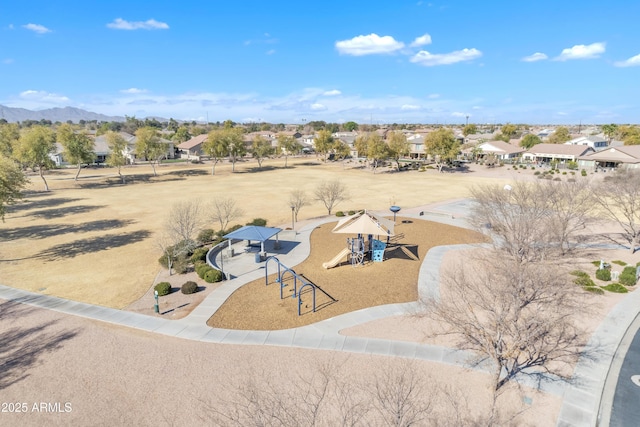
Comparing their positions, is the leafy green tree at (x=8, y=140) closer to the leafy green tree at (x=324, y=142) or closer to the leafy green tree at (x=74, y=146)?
the leafy green tree at (x=74, y=146)

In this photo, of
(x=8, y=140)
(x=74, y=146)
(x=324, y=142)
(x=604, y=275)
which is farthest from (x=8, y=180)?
(x=324, y=142)

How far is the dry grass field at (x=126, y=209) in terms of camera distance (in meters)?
27.1

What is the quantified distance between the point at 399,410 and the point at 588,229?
40275 millimetres

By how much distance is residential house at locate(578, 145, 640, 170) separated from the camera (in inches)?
3123

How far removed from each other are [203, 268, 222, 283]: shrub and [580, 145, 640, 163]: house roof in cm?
9672

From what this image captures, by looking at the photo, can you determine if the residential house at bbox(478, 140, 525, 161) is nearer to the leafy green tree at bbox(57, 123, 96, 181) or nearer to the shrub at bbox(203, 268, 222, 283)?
the shrub at bbox(203, 268, 222, 283)

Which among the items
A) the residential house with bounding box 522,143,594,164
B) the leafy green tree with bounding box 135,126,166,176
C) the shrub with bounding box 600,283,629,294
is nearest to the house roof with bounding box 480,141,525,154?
the residential house with bounding box 522,143,594,164

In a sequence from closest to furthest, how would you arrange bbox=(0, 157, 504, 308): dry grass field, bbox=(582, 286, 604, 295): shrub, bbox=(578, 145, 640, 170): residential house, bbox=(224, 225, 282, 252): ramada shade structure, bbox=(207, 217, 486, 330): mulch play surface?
1. bbox=(207, 217, 486, 330): mulch play surface
2. bbox=(582, 286, 604, 295): shrub
3. bbox=(0, 157, 504, 308): dry grass field
4. bbox=(224, 225, 282, 252): ramada shade structure
5. bbox=(578, 145, 640, 170): residential house

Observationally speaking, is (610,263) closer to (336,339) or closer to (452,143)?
(336,339)

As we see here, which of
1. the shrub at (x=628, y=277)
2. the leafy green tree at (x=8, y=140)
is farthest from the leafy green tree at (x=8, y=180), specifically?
the shrub at (x=628, y=277)

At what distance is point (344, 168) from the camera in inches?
4205

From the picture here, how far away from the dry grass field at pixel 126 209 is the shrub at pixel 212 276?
172 inches

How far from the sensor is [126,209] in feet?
170

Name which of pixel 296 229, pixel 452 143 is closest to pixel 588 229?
pixel 296 229
